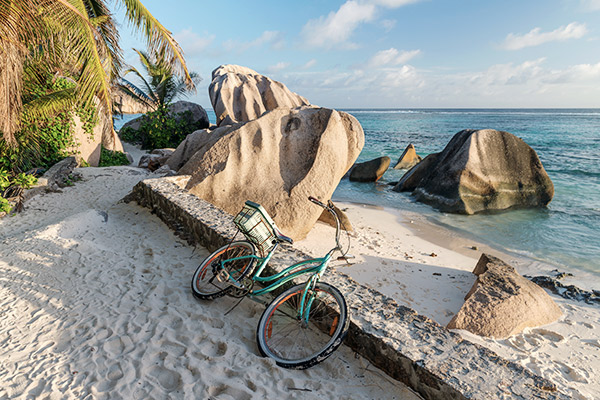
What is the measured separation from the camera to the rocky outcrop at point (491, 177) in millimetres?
11695

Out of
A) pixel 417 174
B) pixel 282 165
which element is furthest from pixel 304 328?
pixel 417 174

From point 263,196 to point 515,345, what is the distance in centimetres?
470

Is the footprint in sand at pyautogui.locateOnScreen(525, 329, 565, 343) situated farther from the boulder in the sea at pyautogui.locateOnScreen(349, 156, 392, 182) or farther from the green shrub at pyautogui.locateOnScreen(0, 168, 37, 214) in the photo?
the boulder in the sea at pyautogui.locateOnScreen(349, 156, 392, 182)

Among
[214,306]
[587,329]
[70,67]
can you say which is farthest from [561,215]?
[70,67]

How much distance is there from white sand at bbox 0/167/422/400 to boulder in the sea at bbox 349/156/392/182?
40.8 feet

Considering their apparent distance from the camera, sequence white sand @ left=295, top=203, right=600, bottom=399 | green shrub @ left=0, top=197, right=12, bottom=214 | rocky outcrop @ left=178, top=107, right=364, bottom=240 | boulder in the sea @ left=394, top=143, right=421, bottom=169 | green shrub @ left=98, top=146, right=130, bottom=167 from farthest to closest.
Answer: boulder in the sea @ left=394, top=143, right=421, bottom=169 → green shrub @ left=98, top=146, right=130, bottom=167 → green shrub @ left=0, top=197, right=12, bottom=214 → rocky outcrop @ left=178, top=107, right=364, bottom=240 → white sand @ left=295, top=203, right=600, bottom=399

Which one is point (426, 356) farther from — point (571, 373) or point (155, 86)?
point (155, 86)

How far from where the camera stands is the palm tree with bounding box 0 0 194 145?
20.8 feet

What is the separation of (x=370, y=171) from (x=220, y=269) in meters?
13.7

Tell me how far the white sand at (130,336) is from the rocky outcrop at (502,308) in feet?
6.89

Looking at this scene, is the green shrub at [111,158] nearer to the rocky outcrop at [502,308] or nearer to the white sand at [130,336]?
the white sand at [130,336]

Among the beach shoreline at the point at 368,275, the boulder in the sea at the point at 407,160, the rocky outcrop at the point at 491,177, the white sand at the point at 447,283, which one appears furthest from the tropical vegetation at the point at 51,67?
the boulder in the sea at the point at 407,160

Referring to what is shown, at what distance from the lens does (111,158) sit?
1368 cm

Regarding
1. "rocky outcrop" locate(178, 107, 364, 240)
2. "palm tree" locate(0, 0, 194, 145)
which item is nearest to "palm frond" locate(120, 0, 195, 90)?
"palm tree" locate(0, 0, 194, 145)
